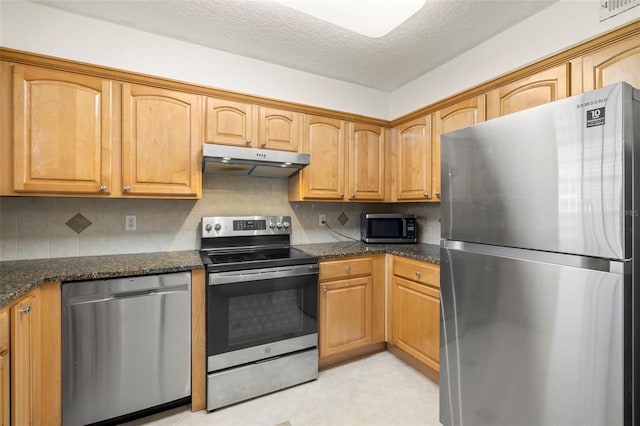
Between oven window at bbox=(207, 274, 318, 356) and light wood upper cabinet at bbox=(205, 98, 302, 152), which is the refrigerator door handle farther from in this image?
light wood upper cabinet at bbox=(205, 98, 302, 152)

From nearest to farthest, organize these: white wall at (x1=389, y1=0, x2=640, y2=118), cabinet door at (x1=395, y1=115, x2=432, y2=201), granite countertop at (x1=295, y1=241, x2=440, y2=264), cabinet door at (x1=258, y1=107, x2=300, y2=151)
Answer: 1. white wall at (x1=389, y1=0, x2=640, y2=118)
2. granite countertop at (x1=295, y1=241, x2=440, y2=264)
3. cabinet door at (x1=258, y1=107, x2=300, y2=151)
4. cabinet door at (x1=395, y1=115, x2=432, y2=201)

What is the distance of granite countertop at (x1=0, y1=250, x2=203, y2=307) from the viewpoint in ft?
4.56

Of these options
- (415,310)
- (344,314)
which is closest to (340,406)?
(344,314)

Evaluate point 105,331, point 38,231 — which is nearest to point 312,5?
point 105,331

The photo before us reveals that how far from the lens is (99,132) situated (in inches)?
73.3

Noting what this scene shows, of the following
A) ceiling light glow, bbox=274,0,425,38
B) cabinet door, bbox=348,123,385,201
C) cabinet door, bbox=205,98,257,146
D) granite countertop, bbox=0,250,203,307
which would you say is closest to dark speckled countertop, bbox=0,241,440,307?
granite countertop, bbox=0,250,203,307

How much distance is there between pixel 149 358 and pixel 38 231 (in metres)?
1.14

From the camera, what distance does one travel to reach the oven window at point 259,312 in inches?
73.5

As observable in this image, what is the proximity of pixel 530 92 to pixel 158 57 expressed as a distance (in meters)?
2.44

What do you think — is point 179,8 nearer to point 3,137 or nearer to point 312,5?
point 312,5

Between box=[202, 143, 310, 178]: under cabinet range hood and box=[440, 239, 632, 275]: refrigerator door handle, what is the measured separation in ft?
4.25

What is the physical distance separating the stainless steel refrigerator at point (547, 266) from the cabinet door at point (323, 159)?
47.3 inches

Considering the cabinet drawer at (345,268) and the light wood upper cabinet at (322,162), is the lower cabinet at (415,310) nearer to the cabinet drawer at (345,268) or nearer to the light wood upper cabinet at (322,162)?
the cabinet drawer at (345,268)

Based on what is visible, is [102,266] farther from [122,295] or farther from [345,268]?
[345,268]
